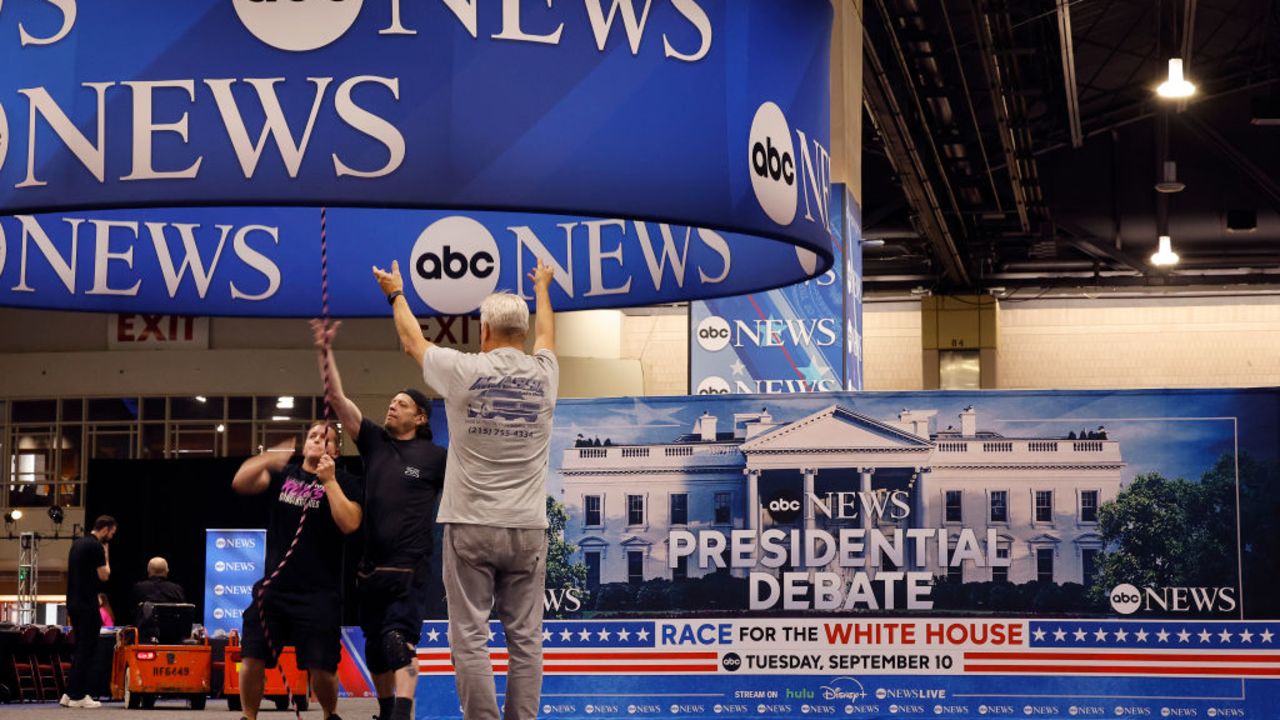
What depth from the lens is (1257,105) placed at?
19.6 meters

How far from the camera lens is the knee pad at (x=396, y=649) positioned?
7.73 m

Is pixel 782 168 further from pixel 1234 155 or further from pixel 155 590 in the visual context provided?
pixel 1234 155

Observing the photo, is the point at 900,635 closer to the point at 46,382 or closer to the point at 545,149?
the point at 545,149

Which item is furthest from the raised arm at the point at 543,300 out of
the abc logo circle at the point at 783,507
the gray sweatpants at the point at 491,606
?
the abc logo circle at the point at 783,507

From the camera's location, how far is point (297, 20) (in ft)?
11.3

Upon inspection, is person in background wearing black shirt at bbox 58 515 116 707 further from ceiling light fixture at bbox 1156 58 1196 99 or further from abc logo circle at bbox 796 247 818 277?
abc logo circle at bbox 796 247 818 277

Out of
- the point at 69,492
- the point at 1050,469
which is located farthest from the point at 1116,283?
the point at 1050,469

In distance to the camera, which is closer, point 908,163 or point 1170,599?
point 1170,599

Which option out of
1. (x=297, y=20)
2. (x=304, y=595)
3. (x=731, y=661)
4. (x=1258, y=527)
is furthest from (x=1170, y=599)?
(x=297, y=20)

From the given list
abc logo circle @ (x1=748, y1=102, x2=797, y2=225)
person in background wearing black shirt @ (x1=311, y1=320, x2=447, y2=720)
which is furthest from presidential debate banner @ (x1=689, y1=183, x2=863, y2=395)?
abc logo circle @ (x1=748, y1=102, x2=797, y2=225)

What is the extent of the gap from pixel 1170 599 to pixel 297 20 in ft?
21.6

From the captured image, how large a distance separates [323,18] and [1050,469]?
20.6ft

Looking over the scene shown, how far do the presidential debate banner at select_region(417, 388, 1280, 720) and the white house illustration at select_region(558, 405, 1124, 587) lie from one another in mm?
11

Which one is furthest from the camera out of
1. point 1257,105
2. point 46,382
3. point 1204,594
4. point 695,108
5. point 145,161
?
point 46,382
